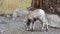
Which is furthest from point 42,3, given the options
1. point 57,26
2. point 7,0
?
point 57,26

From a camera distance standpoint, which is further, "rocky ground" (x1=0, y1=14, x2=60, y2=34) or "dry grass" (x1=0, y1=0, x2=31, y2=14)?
"dry grass" (x1=0, y1=0, x2=31, y2=14)

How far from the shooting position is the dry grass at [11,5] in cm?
346

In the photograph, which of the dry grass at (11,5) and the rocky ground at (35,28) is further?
the dry grass at (11,5)

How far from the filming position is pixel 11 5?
3.50 meters

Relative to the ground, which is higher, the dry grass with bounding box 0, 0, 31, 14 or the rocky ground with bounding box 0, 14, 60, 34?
the dry grass with bounding box 0, 0, 31, 14

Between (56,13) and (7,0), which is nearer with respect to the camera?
(56,13)

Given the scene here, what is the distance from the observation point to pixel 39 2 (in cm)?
339

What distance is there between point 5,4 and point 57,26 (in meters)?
1.45

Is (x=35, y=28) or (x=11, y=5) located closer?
(x=35, y=28)

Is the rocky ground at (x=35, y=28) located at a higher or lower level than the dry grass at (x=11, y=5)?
lower

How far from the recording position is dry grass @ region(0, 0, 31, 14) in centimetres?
346

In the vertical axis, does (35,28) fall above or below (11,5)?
below

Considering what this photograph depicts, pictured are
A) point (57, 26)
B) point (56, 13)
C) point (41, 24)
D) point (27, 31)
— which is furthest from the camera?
point (56, 13)

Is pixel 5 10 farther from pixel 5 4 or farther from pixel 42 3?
pixel 42 3
